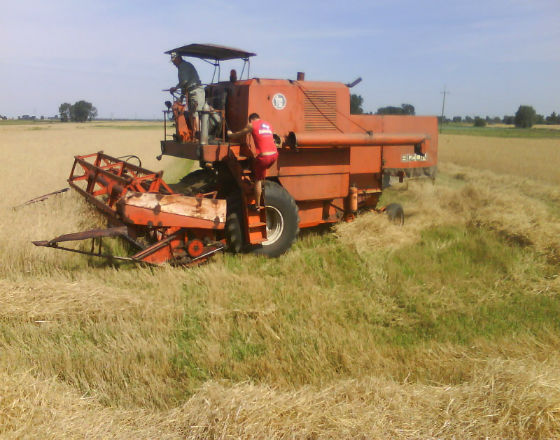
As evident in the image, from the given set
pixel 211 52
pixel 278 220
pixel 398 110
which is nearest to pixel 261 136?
pixel 278 220

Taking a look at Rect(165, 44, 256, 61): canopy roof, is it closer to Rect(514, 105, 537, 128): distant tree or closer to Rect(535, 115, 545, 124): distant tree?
Rect(514, 105, 537, 128): distant tree

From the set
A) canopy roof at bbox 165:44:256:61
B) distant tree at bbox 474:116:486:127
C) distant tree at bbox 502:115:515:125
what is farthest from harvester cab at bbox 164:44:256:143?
distant tree at bbox 502:115:515:125

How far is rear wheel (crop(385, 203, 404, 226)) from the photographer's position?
717 cm

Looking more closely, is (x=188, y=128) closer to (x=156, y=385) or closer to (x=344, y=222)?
(x=344, y=222)

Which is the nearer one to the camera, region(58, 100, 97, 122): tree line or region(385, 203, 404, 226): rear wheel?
region(385, 203, 404, 226): rear wheel

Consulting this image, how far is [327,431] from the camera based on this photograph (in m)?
2.45

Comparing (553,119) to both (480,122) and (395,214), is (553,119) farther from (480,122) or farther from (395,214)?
(395,214)

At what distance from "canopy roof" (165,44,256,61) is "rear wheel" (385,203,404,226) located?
3037 mm

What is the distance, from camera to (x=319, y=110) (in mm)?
6312

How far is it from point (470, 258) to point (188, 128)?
4.00 metres

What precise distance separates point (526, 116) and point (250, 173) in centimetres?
8067

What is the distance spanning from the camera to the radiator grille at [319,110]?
6234 millimetres

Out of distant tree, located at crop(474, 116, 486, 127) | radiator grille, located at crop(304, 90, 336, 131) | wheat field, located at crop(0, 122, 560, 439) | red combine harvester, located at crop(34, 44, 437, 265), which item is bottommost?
wheat field, located at crop(0, 122, 560, 439)

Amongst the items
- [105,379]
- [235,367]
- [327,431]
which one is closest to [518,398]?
[327,431]
